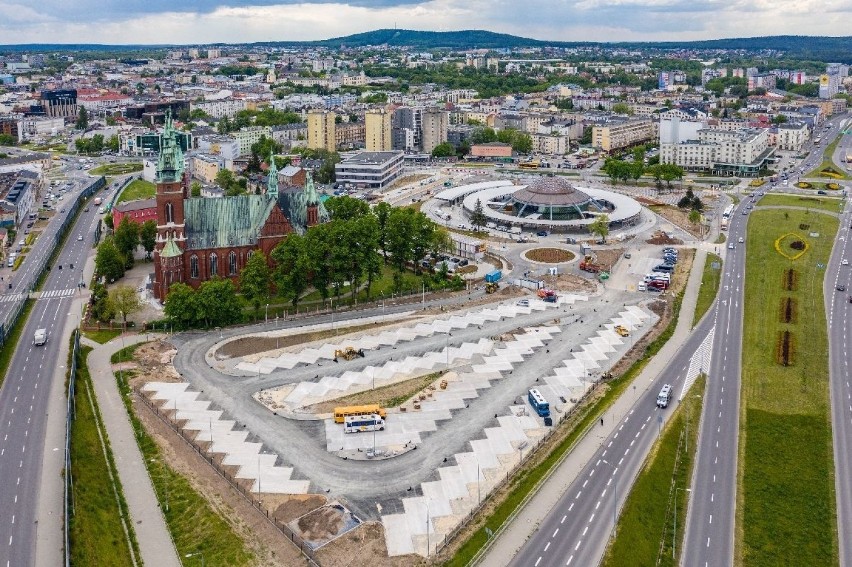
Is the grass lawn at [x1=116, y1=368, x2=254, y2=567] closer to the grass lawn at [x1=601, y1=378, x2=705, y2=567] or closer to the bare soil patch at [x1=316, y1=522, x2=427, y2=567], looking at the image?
the bare soil patch at [x1=316, y1=522, x2=427, y2=567]

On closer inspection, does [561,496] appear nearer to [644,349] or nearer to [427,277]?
[644,349]

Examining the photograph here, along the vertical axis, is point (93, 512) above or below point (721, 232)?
below

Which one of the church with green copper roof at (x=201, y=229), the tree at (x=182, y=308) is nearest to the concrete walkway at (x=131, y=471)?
the tree at (x=182, y=308)

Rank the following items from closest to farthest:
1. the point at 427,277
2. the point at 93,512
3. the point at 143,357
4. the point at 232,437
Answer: the point at 93,512, the point at 232,437, the point at 143,357, the point at 427,277

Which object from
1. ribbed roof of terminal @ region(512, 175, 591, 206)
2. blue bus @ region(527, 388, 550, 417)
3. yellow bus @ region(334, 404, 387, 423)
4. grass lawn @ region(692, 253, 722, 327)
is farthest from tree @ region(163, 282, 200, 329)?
ribbed roof of terminal @ region(512, 175, 591, 206)

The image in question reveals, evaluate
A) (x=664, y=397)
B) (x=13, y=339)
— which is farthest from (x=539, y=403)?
(x=13, y=339)

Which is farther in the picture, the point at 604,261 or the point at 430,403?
the point at 604,261

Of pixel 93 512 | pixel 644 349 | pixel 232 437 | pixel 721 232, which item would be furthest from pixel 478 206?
pixel 93 512

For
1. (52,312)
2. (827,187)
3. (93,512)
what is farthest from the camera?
(827,187)
